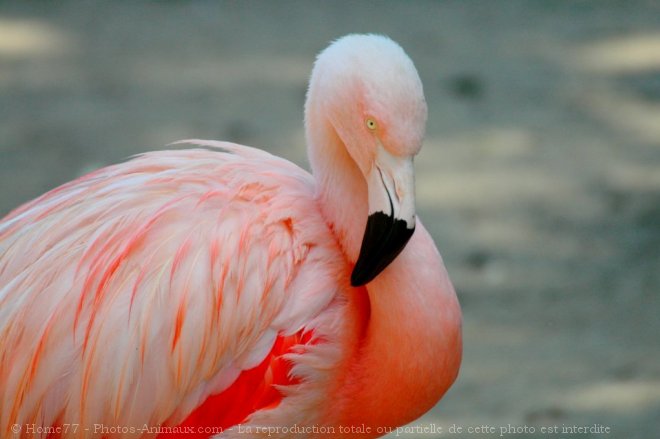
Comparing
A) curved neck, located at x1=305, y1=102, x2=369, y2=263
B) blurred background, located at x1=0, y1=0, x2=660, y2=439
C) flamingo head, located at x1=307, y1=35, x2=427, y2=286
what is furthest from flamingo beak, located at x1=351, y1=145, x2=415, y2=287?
blurred background, located at x1=0, y1=0, x2=660, y2=439

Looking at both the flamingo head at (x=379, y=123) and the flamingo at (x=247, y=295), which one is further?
the flamingo at (x=247, y=295)

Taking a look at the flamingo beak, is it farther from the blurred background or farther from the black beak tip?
the blurred background

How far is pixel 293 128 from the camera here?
4156 millimetres

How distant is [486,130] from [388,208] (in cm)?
210

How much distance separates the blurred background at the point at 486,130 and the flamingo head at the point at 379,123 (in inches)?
49.2

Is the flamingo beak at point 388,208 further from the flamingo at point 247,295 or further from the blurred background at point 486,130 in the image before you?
the blurred background at point 486,130

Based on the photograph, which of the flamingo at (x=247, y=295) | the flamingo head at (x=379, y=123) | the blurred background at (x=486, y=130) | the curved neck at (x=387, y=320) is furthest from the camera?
the blurred background at (x=486, y=130)

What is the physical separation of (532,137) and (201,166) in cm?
198

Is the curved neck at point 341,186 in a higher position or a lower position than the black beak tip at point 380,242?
higher

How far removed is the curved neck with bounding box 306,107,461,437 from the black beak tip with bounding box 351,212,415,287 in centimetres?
12

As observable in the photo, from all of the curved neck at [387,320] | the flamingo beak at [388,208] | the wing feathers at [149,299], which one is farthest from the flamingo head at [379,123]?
the wing feathers at [149,299]

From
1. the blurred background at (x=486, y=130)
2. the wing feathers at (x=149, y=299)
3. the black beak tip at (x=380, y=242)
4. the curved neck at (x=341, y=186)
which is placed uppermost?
the blurred background at (x=486, y=130)

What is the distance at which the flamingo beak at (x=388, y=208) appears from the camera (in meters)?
2.12

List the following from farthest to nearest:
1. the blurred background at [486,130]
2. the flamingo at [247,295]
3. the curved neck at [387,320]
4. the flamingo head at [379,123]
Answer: the blurred background at [486,130]
the curved neck at [387,320]
the flamingo at [247,295]
the flamingo head at [379,123]
